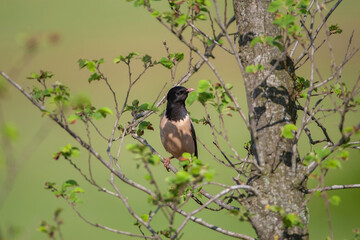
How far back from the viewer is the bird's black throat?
6262mm

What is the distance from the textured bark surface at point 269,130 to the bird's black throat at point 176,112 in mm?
2416

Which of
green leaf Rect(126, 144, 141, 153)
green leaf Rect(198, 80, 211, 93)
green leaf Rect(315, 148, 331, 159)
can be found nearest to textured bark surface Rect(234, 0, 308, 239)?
green leaf Rect(315, 148, 331, 159)

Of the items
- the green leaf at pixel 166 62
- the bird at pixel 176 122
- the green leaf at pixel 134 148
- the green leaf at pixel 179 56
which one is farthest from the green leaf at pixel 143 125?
the bird at pixel 176 122

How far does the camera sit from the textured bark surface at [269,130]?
356cm

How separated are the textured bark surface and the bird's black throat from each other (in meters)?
2.42

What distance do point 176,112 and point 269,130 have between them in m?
2.68

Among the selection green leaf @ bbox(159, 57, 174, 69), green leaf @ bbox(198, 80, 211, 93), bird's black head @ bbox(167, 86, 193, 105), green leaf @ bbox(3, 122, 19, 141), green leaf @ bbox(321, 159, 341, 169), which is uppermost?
bird's black head @ bbox(167, 86, 193, 105)

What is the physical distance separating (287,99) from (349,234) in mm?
7024

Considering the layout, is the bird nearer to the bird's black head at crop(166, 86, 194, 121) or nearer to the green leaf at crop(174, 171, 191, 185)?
the bird's black head at crop(166, 86, 194, 121)

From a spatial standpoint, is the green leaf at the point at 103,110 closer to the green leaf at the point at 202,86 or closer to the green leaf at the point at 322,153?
the green leaf at the point at 202,86

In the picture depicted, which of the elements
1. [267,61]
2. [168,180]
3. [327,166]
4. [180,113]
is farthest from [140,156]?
[180,113]

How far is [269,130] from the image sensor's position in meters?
3.70

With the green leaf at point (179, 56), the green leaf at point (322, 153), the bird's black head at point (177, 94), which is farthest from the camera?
the bird's black head at point (177, 94)

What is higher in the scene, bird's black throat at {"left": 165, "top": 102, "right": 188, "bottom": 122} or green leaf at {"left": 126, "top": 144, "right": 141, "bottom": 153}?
bird's black throat at {"left": 165, "top": 102, "right": 188, "bottom": 122}
